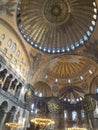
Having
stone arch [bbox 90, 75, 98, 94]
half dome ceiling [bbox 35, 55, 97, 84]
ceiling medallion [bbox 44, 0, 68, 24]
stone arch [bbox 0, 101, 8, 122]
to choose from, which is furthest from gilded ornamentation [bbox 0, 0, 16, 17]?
stone arch [bbox 90, 75, 98, 94]

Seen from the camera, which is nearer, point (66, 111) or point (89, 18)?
point (89, 18)

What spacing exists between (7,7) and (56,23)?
28.4 feet

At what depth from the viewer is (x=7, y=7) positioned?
17.2m

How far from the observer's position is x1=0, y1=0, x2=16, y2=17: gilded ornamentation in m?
16.7

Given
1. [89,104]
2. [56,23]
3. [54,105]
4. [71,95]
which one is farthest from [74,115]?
[56,23]

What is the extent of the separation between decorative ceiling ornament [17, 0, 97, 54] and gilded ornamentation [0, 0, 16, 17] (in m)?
2.43

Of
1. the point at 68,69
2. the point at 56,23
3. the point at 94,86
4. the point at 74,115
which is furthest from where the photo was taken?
the point at 74,115

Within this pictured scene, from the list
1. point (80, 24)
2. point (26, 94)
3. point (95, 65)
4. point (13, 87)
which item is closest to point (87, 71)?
point (95, 65)

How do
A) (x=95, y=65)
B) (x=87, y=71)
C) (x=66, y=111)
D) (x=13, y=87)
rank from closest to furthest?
(x=13, y=87), (x=95, y=65), (x=87, y=71), (x=66, y=111)

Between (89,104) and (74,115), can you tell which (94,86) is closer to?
(89,104)

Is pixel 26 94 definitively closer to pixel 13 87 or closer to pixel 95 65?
pixel 13 87

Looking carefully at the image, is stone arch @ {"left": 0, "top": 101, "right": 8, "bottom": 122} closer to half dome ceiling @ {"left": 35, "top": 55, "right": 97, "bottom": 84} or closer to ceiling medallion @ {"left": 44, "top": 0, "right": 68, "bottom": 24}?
half dome ceiling @ {"left": 35, "top": 55, "right": 97, "bottom": 84}

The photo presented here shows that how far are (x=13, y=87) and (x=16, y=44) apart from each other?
575cm

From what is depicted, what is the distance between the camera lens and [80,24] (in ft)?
75.4
